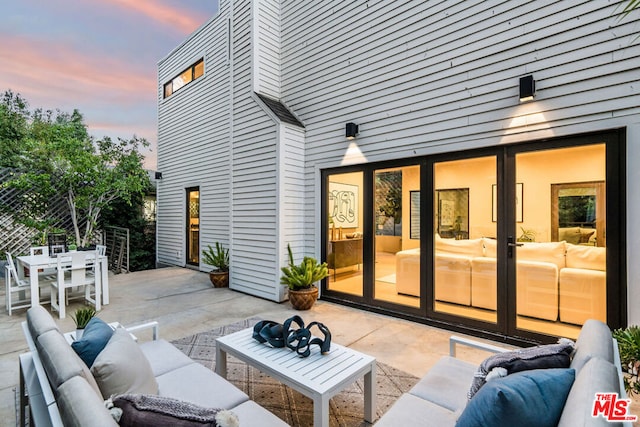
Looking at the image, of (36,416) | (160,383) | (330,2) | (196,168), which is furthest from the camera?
(196,168)

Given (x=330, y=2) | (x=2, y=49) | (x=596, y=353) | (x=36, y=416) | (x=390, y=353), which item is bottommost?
(x=390, y=353)

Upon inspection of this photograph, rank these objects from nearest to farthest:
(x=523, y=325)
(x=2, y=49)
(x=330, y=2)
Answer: (x=523, y=325) → (x=330, y=2) → (x=2, y=49)

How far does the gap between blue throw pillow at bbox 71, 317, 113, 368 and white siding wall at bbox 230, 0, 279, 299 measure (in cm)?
376

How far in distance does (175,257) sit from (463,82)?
8386 millimetres

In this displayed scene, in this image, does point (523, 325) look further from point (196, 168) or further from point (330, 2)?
point (196, 168)

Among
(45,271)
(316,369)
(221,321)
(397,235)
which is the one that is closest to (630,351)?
(316,369)

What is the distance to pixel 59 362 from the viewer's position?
3.70ft

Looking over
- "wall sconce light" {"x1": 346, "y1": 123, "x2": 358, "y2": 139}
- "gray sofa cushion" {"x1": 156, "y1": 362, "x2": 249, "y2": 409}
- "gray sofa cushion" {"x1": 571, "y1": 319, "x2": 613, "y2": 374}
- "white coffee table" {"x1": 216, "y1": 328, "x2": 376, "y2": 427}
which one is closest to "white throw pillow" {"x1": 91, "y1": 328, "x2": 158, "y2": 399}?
"gray sofa cushion" {"x1": 156, "y1": 362, "x2": 249, "y2": 409}

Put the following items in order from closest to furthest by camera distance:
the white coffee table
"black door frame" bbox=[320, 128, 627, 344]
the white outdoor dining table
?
1. the white coffee table
2. "black door frame" bbox=[320, 128, 627, 344]
3. the white outdoor dining table

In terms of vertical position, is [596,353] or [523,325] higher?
[596,353]

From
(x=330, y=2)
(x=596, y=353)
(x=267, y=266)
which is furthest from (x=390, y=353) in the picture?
(x=330, y=2)

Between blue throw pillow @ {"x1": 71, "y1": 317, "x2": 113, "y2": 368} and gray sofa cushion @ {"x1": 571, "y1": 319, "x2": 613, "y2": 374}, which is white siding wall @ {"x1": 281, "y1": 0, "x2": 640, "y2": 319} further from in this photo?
blue throw pillow @ {"x1": 71, "y1": 317, "x2": 113, "y2": 368}

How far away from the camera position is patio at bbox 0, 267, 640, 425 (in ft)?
10.5

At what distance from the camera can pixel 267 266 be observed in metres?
5.58
